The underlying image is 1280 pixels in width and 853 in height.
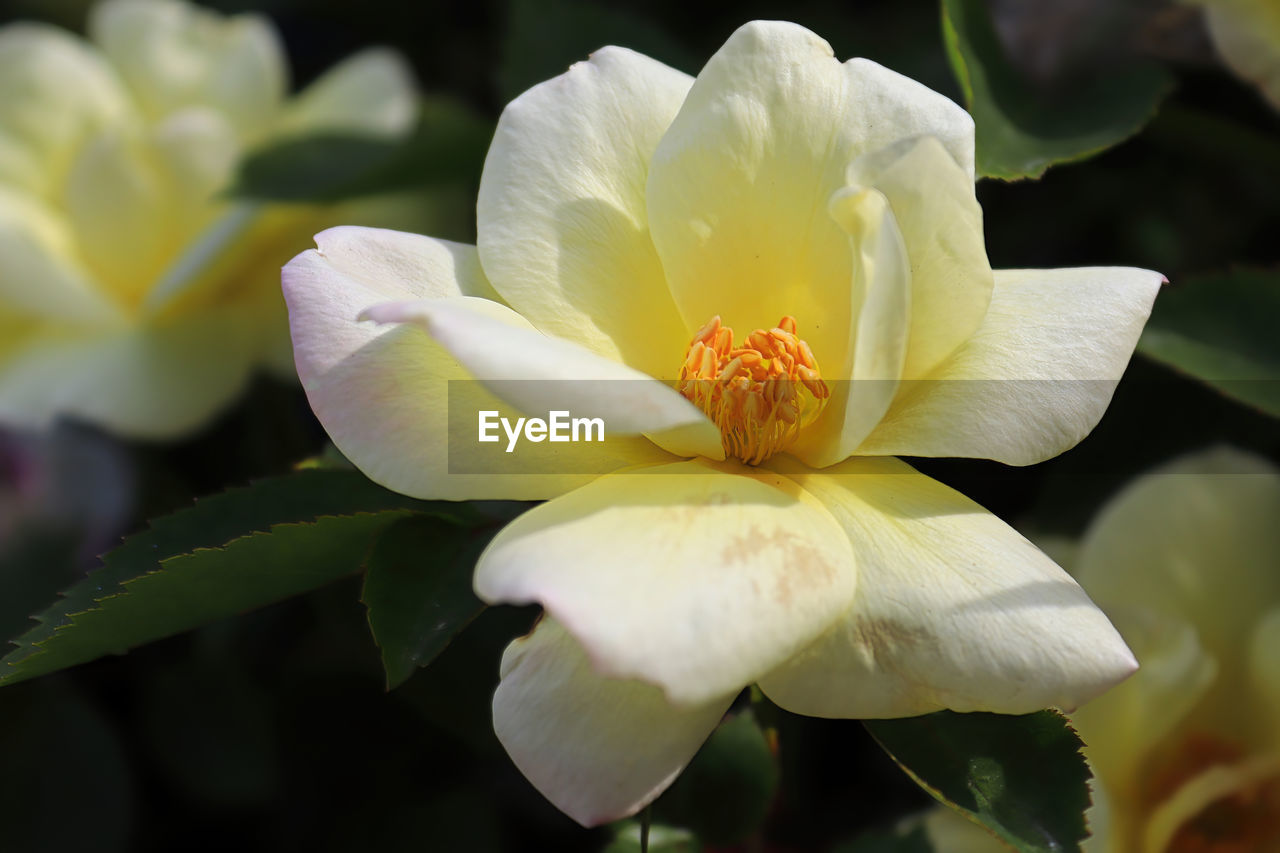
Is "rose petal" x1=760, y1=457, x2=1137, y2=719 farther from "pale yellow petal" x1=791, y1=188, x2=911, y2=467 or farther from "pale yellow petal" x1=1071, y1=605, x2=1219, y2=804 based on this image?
"pale yellow petal" x1=1071, y1=605, x2=1219, y2=804

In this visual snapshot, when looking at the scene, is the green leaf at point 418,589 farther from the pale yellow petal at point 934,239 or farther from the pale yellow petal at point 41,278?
the pale yellow petal at point 41,278

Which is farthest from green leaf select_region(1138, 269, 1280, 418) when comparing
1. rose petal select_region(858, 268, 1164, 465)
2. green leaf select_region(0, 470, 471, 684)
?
green leaf select_region(0, 470, 471, 684)

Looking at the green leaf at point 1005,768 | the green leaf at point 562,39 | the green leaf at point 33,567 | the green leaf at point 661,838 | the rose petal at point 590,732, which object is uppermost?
the green leaf at point 562,39

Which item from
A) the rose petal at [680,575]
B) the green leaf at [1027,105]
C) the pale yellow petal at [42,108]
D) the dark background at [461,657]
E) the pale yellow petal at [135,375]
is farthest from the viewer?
the pale yellow petal at [42,108]

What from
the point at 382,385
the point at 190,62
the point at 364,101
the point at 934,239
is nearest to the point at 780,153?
the point at 934,239

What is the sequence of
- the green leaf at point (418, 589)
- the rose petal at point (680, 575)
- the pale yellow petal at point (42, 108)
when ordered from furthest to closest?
the pale yellow petal at point (42, 108)
the green leaf at point (418, 589)
the rose petal at point (680, 575)

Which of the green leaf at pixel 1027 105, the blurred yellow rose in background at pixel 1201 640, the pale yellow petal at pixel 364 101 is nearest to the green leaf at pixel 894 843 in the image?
the blurred yellow rose in background at pixel 1201 640

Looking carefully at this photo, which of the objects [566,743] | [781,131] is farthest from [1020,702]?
[781,131]
